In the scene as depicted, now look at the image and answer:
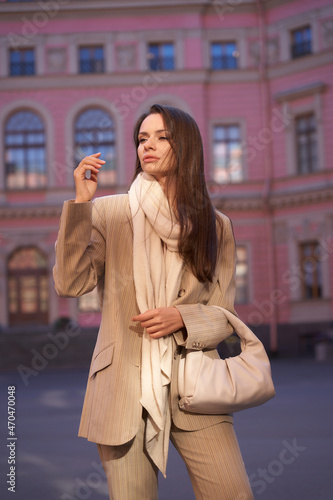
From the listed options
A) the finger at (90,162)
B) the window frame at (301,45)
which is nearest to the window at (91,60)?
the window frame at (301,45)

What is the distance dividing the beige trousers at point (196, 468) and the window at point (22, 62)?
22950 millimetres

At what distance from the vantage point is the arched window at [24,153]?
23.6 m

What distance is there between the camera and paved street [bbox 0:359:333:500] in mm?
4879

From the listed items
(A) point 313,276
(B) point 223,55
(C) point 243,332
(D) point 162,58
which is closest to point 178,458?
(C) point 243,332

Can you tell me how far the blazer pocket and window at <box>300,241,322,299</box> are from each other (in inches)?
789

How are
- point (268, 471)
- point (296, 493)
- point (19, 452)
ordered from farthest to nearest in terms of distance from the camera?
point (19, 452) < point (268, 471) < point (296, 493)

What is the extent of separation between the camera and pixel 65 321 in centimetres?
2170

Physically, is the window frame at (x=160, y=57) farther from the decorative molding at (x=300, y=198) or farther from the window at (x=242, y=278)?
the window at (x=242, y=278)

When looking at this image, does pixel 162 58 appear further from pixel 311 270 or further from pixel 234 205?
pixel 311 270

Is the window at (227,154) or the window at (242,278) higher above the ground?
the window at (227,154)

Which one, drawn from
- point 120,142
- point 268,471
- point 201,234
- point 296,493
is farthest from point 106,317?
point 120,142

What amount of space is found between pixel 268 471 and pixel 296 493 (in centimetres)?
59

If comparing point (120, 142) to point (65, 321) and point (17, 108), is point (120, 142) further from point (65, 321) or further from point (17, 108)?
point (65, 321)

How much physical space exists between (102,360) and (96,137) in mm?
22078
